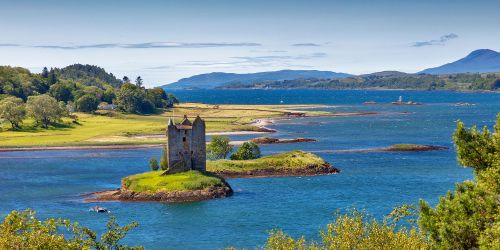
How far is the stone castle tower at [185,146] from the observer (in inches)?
4023

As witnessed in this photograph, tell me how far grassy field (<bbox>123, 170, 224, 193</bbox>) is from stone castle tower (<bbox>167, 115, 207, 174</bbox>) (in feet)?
4.72

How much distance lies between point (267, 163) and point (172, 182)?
27.9m

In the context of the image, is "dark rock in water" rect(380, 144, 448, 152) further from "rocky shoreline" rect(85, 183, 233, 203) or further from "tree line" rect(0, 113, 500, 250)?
"tree line" rect(0, 113, 500, 250)

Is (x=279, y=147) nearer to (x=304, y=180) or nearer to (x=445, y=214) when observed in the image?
(x=304, y=180)

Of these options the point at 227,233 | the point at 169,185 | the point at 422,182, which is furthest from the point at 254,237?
the point at 422,182

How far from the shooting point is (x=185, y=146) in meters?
103

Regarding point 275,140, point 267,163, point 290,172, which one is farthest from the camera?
point 275,140

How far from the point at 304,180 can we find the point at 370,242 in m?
78.7

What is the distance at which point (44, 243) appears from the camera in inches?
1288

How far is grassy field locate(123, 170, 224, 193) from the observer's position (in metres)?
99.1

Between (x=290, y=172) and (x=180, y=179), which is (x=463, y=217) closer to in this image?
(x=180, y=179)

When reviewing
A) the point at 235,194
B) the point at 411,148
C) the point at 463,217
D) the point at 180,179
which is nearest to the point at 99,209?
the point at 180,179

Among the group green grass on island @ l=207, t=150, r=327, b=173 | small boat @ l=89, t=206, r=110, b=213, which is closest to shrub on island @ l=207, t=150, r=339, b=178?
green grass on island @ l=207, t=150, r=327, b=173

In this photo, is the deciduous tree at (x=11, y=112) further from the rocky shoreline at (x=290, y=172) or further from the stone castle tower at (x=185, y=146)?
the stone castle tower at (x=185, y=146)
